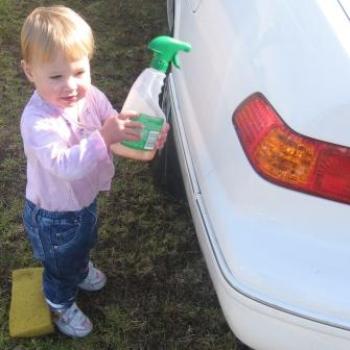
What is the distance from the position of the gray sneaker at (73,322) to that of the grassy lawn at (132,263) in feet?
0.12

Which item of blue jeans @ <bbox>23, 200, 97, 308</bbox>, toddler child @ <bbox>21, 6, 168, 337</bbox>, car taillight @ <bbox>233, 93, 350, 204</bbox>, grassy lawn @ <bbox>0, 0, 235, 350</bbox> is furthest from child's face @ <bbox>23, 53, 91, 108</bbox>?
grassy lawn @ <bbox>0, 0, 235, 350</bbox>

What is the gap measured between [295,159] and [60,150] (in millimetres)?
724

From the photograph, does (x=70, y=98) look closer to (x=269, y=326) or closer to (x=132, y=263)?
(x=269, y=326)

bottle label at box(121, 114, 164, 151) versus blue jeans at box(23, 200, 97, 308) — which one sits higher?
bottle label at box(121, 114, 164, 151)

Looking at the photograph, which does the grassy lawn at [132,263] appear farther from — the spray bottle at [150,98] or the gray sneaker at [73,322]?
the spray bottle at [150,98]

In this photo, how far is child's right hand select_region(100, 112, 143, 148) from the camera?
186cm

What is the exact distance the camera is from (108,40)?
4.44 m

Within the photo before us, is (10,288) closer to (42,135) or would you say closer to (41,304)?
(41,304)

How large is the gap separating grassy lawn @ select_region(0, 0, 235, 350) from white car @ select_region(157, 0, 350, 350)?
80 centimetres

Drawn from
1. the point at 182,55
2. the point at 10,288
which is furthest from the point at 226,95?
the point at 10,288

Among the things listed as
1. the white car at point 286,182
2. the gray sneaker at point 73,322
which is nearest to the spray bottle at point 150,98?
the white car at point 286,182

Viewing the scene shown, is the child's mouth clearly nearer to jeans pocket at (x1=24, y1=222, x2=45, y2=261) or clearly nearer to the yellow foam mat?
jeans pocket at (x1=24, y1=222, x2=45, y2=261)

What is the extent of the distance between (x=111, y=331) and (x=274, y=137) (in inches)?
52.4

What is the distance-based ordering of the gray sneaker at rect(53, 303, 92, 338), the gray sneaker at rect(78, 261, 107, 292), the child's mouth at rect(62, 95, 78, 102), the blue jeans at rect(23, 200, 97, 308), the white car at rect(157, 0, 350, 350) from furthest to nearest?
the gray sneaker at rect(78, 261, 107, 292)
the gray sneaker at rect(53, 303, 92, 338)
the blue jeans at rect(23, 200, 97, 308)
the child's mouth at rect(62, 95, 78, 102)
the white car at rect(157, 0, 350, 350)
